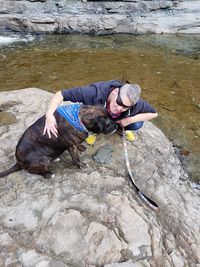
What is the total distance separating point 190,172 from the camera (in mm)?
4988

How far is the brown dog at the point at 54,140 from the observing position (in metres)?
3.62

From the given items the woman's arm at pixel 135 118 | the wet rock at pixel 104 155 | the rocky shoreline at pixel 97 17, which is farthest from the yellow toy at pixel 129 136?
the rocky shoreline at pixel 97 17

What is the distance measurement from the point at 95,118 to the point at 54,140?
0.52 m

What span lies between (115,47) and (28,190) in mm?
6819

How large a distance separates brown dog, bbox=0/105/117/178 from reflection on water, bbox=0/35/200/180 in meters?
1.96

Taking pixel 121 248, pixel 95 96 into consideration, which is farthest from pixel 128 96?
pixel 121 248

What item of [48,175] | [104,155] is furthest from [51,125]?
[104,155]

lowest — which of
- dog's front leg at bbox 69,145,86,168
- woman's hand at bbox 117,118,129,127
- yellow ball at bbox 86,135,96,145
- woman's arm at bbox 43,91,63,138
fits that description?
yellow ball at bbox 86,135,96,145

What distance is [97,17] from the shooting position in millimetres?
10961

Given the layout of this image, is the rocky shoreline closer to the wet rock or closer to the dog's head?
the wet rock

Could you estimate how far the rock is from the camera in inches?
126

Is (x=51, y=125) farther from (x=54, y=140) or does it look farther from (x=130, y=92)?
(x=130, y=92)

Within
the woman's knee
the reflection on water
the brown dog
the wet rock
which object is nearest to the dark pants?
the woman's knee

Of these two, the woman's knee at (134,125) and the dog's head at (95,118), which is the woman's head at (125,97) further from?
the woman's knee at (134,125)
